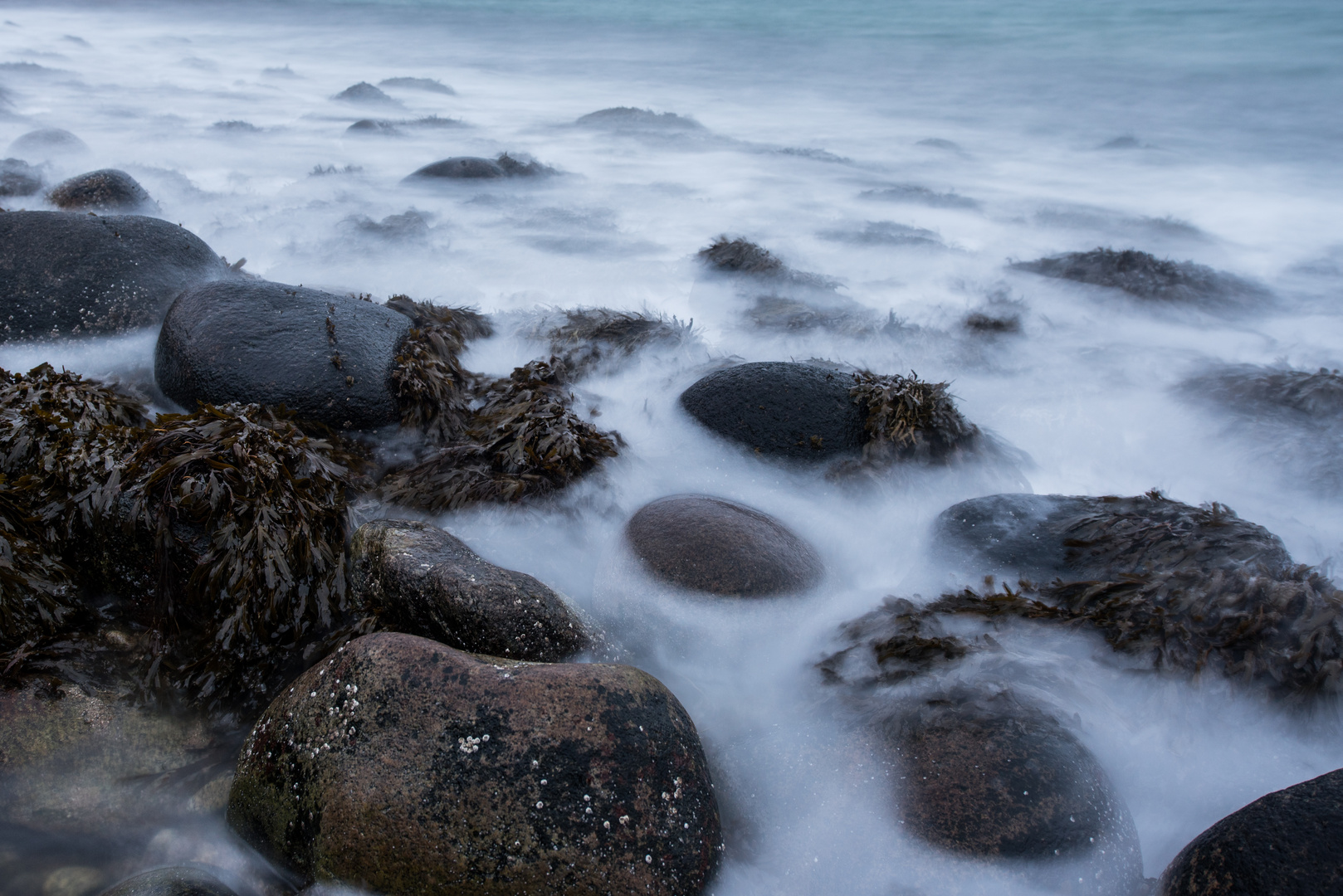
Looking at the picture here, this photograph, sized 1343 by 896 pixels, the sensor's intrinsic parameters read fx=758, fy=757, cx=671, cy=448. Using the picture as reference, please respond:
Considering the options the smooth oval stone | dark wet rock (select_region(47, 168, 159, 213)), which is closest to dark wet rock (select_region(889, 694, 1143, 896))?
dark wet rock (select_region(47, 168, 159, 213))

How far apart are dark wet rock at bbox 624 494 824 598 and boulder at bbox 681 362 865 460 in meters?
0.80

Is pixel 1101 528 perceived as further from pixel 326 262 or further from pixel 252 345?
pixel 326 262

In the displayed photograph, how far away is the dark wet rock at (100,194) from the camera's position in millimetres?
7516

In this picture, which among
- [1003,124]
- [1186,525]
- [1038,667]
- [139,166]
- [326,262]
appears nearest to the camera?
[1038,667]

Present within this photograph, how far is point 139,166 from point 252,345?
29.3ft

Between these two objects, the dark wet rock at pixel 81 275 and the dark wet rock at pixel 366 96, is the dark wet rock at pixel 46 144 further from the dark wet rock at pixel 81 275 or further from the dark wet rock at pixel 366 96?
the dark wet rock at pixel 81 275

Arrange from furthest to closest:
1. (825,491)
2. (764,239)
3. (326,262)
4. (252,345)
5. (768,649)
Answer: (764,239), (326,262), (825,491), (252,345), (768,649)

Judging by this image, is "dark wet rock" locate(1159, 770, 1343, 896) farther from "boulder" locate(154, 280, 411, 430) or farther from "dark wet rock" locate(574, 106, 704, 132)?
"dark wet rock" locate(574, 106, 704, 132)

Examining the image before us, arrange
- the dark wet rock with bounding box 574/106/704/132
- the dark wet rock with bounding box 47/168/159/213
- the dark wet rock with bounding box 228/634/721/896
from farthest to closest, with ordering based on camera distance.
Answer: the dark wet rock with bounding box 574/106/704/132
the dark wet rock with bounding box 47/168/159/213
the dark wet rock with bounding box 228/634/721/896

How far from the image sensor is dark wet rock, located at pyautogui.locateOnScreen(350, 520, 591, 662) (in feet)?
8.85

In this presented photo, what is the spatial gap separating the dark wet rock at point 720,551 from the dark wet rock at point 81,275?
368 centimetres

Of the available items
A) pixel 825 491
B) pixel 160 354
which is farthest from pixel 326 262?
pixel 825 491

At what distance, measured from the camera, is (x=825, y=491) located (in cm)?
423

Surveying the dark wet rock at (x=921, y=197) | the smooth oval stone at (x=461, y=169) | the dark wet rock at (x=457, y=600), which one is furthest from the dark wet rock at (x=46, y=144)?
the dark wet rock at (x=921, y=197)
